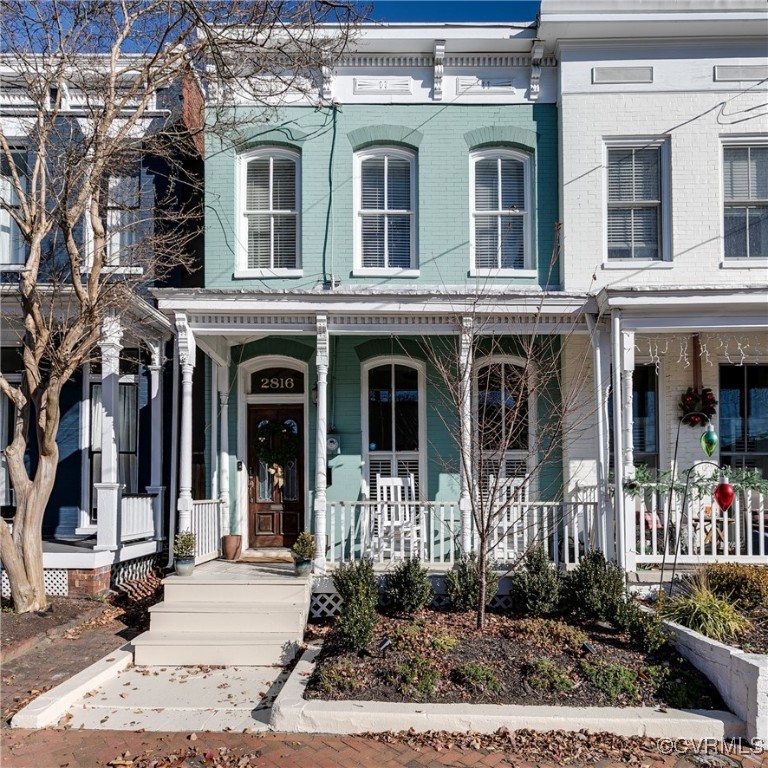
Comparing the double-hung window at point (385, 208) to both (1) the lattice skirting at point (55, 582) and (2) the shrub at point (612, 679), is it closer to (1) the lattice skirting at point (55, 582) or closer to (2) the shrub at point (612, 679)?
(1) the lattice skirting at point (55, 582)

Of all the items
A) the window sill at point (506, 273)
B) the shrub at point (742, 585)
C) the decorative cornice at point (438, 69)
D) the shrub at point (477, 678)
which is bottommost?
the shrub at point (477, 678)

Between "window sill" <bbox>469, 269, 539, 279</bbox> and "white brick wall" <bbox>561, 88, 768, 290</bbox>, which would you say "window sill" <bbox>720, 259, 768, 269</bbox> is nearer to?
"white brick wall" <bbox>561, 88, 768, 290</bbox>

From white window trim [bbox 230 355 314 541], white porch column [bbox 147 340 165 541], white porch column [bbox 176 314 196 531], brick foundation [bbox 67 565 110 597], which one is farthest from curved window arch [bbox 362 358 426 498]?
brick foundation [bbox 67 565 110 597]

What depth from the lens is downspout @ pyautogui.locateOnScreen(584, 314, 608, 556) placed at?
27.2 ft

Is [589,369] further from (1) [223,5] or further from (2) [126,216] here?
(2) [126,216]

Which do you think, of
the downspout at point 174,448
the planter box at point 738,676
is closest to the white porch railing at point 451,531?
the planter box at point 738,676

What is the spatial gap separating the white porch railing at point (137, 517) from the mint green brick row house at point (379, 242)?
0.74 meters

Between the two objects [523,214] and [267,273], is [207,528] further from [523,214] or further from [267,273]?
[523,214]

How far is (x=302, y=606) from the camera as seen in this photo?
7.58 metres

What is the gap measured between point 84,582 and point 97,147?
5528 mm

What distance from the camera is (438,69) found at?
1010cm

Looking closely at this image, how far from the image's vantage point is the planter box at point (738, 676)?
5.12 m

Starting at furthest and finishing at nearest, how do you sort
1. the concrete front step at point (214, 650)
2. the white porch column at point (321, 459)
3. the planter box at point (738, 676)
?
the white porch column at point (321, 459), the concrete front step at point (214, 650), the planter box at point (738, 676)

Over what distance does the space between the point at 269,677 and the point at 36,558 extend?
3517mm
